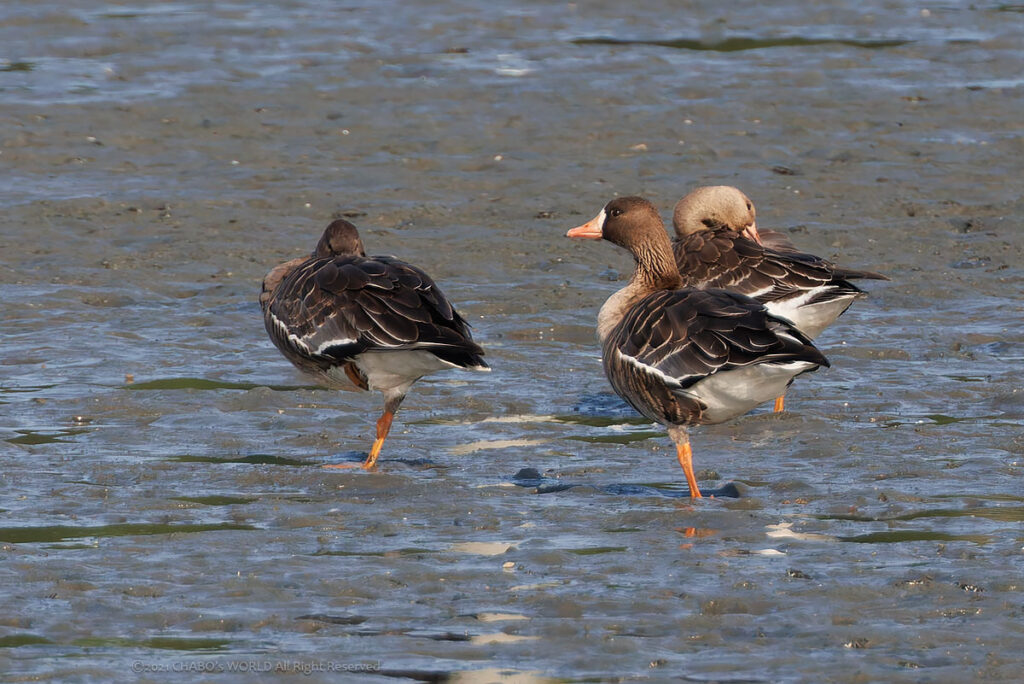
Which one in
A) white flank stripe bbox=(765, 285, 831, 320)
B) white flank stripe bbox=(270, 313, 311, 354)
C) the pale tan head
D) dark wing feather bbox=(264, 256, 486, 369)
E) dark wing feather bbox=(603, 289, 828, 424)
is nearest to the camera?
dark wing feather bbox=(603, 289, 828, 424)

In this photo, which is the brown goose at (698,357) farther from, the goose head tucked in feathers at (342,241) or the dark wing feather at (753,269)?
the goose head tucked in feathers at (342,241)

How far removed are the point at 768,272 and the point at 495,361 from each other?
2.05 meters

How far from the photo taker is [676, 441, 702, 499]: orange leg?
851 centimetres

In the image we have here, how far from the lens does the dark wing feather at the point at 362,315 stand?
9.11m

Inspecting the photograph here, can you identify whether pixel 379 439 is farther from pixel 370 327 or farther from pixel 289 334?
pixel 289 334

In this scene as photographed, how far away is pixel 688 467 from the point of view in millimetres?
8594

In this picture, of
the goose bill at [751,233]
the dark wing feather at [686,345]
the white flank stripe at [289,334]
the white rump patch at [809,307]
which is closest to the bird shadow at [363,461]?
the white flank stripe at [289,334]

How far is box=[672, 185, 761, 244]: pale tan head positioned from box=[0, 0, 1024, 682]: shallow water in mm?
948

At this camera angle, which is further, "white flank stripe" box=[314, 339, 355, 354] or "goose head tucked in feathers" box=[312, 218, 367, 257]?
"goose head tucked in feathers" box=[312, 218, 367, 257]

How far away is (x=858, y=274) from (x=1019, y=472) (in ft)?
7.60

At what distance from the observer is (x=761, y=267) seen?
1104cm

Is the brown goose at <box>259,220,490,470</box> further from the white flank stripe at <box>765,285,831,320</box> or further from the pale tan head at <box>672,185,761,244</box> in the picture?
the pale tan head at <box>672,185,761,244</box>

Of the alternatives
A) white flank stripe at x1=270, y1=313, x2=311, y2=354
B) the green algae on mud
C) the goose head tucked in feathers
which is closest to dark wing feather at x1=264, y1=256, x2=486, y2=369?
white flank stripe at x1=270, y1=313, x2=311, y2=354

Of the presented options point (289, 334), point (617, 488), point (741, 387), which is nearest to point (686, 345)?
point (741, 387)
